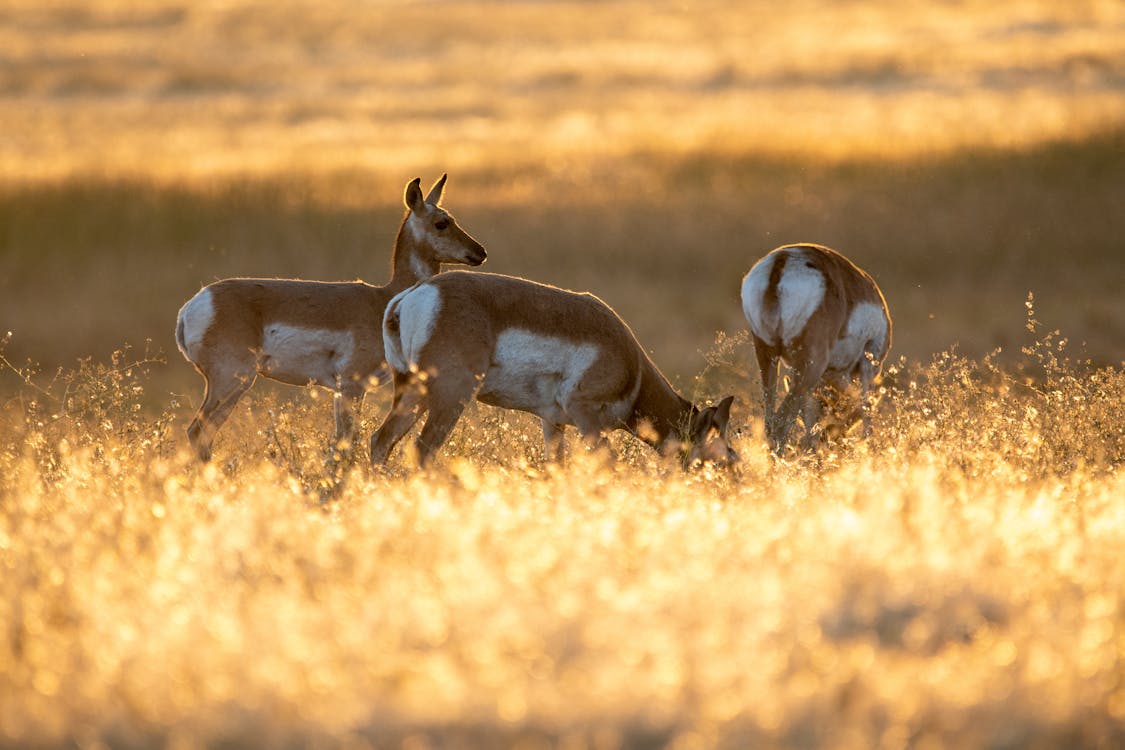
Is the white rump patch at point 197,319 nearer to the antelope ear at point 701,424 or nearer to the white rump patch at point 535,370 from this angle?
the white rump patch at point 535,370

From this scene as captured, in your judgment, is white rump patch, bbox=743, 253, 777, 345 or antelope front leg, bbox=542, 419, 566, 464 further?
white rump patch, bbox=743, 253, 777, 345

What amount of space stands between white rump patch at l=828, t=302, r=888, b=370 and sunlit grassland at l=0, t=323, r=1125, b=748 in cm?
246

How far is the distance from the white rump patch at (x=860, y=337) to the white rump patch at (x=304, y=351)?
10.8 feet

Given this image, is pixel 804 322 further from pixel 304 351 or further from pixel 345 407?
pixel 304 351

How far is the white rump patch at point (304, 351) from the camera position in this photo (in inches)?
437

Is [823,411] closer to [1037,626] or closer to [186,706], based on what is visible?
[1037,626]

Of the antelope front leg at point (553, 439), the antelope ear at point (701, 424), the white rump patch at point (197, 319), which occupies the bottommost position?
the antelope front leg at point (553, 439)

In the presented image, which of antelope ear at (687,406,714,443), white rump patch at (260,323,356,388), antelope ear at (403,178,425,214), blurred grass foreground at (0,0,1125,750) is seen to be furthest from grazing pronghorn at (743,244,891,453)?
white rump patch at (260,323,356,388)

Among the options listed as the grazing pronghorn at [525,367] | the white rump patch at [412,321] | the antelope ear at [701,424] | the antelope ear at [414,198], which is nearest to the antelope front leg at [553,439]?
the grazing pronghorn at [525,367]

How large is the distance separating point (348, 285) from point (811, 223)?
55.5 feet

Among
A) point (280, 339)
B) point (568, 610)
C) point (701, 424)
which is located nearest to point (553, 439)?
point (701, 424)

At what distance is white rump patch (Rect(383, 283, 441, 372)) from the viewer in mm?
9148

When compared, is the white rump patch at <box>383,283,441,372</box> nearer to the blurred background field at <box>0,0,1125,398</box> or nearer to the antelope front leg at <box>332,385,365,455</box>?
the antelope front leg at <box>332,385,365,455</box>

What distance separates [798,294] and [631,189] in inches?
779
